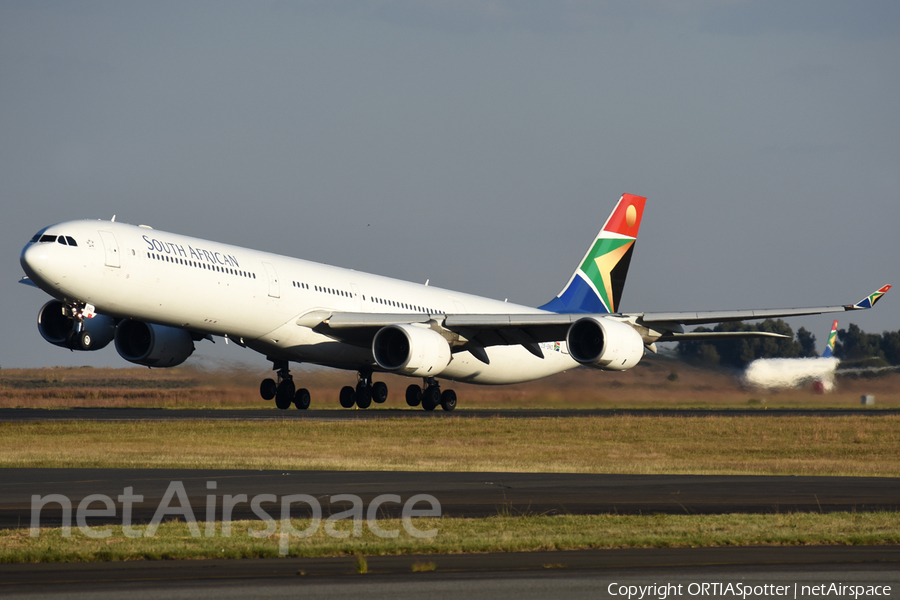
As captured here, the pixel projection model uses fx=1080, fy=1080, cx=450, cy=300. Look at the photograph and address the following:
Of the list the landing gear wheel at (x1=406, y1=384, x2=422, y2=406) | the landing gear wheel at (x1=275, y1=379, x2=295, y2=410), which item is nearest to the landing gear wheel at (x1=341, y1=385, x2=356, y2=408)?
the landing gear wheel at (x1=406, y1=384, x2=422, y2=406)

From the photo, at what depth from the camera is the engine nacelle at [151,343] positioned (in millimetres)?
39188

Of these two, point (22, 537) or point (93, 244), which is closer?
point (22, 537)

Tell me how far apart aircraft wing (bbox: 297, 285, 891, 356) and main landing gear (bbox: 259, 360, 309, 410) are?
12.3 feet

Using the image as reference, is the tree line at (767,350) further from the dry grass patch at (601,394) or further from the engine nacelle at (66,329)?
the engine nacelle at (66,329)

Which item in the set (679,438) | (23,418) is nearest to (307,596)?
(679,438)

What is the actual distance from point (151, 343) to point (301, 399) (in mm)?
6518

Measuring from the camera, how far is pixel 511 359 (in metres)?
46.2

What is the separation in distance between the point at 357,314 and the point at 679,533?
27.5m

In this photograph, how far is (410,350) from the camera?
121 feet

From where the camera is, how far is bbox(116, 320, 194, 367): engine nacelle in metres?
39.2

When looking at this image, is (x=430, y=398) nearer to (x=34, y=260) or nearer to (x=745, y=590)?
(x=34, y=260)

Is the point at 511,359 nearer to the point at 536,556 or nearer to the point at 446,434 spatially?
the point at 446,434

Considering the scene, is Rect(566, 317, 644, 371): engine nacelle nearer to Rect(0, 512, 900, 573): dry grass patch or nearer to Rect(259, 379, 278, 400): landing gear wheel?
Rect(259, 379, 278, 400): landing gear wheel

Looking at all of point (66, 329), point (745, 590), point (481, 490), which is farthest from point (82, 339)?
point (745, 590)
